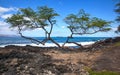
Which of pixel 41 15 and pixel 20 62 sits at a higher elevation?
pixel 41 15

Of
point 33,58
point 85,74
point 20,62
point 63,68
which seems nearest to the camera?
point 85,74

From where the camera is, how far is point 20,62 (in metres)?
12.7

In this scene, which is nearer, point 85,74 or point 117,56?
point 85,74

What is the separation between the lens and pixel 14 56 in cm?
1445

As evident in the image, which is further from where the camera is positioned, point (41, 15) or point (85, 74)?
point (41, 15)

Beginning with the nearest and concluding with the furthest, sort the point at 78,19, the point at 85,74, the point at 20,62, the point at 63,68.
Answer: the point at 85,74 < the point at 63,68 < the point at 20,62 < the point at 78,19

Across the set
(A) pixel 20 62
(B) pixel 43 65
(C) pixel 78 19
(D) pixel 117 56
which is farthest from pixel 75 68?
(C) pixel 78 19

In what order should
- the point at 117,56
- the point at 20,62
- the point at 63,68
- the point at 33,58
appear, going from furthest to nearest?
1. the point at 117,56
2. the point at 33,58
3. the point at 20,62
4. the point at 63,68

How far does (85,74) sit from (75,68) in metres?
1.02

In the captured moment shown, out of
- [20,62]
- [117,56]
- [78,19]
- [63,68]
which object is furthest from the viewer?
[78,19]

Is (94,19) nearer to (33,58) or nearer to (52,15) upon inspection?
(52,15)

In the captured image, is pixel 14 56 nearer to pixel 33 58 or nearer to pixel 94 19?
pixel 33 58

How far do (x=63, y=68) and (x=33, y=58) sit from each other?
3120mm

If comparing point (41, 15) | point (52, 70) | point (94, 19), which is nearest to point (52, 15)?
point (41, 15)
